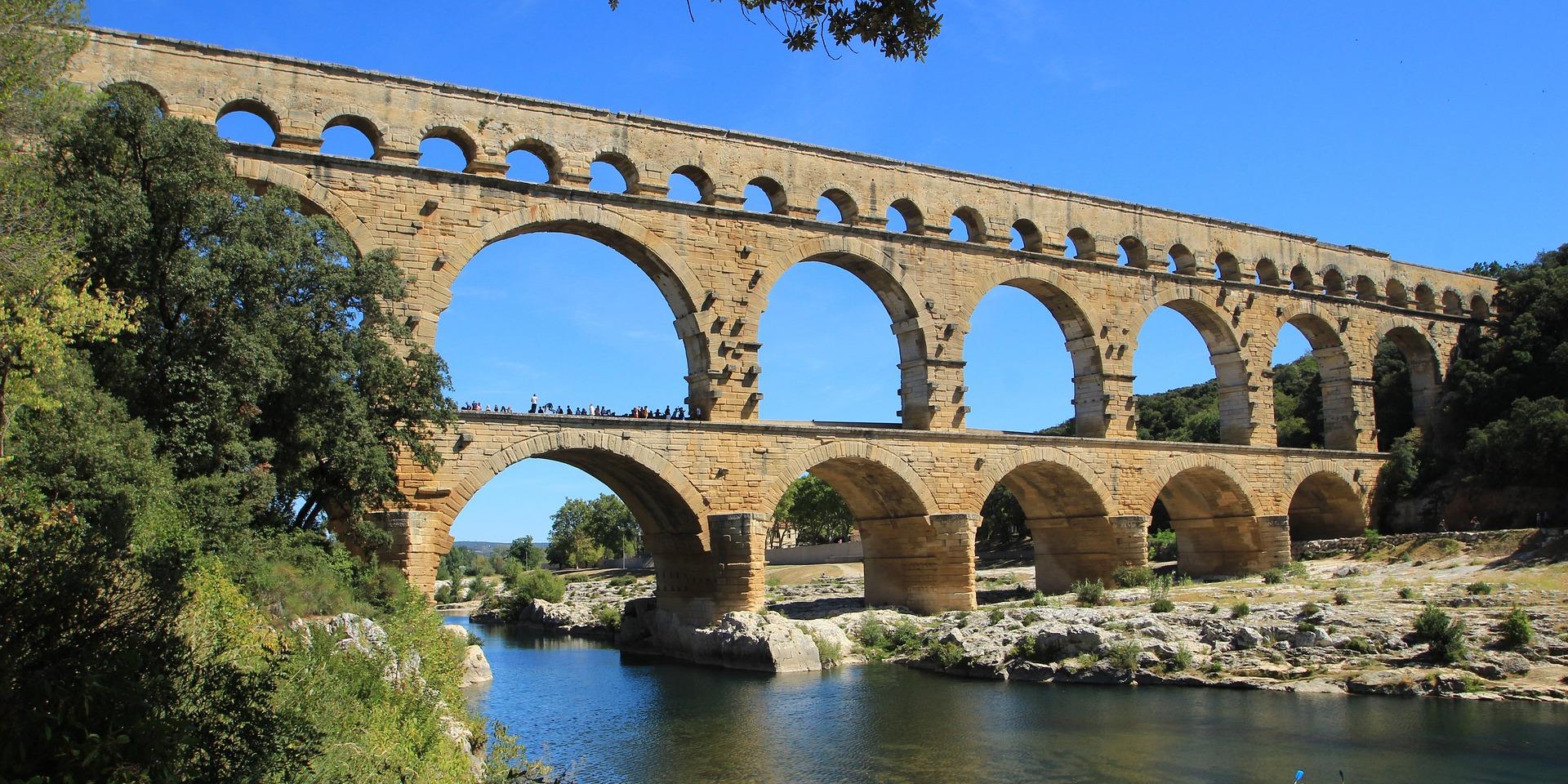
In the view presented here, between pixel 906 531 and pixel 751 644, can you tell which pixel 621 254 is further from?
pixel 906 531

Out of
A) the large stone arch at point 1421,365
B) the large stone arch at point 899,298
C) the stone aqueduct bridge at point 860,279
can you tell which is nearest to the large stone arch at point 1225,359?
the stone aqueduct bridge at point 860,279

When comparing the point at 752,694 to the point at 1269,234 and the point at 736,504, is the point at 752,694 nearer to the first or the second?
the point at 736,504

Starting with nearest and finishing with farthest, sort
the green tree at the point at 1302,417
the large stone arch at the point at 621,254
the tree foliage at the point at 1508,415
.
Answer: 1. the large stone arch at the point at 621,254
2. the tree foliage at the point at 1508,415
3. the green tree at the point at 1302,417

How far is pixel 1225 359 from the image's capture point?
2811 centimetres

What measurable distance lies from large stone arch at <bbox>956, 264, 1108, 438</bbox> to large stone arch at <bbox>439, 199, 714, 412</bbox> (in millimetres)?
7411

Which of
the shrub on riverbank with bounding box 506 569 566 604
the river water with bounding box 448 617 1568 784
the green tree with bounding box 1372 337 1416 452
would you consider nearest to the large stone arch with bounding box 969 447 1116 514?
the river water with bounding box 448 617 1568 784

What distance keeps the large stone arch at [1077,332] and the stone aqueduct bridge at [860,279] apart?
0.06 meters

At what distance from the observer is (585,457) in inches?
784

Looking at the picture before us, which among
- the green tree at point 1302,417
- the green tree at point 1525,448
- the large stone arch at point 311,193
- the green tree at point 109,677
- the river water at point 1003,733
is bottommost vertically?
the river water at point 1003,733

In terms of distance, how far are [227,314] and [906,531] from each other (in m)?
13.4

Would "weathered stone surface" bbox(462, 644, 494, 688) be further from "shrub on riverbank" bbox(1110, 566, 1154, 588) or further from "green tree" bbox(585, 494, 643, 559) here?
"green tree" bbox(585, 494, 643, 559)

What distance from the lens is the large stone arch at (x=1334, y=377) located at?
98.4ft

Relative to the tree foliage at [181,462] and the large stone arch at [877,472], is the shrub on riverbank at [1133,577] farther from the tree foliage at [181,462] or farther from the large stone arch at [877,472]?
the tree foliage at [181,462]

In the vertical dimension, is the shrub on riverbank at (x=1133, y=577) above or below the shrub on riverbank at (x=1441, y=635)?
above
